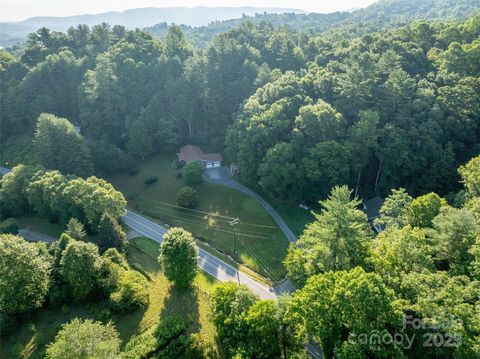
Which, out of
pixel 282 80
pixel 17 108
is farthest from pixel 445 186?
pixel 17 108

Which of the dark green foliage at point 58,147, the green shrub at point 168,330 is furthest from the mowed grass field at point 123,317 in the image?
the dark green foliage at point 58,147

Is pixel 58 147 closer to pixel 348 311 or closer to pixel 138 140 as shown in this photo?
pixel 138 140

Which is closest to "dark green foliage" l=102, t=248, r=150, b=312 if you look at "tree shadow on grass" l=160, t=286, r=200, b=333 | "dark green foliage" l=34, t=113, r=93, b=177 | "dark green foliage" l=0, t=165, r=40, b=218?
"tree shadow on grass" l=160, t=286, r=200, b=333

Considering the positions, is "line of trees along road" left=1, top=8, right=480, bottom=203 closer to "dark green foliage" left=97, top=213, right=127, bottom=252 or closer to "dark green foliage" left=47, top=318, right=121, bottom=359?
"dark green foliage" left=97, top=213, right=127, bottom=252

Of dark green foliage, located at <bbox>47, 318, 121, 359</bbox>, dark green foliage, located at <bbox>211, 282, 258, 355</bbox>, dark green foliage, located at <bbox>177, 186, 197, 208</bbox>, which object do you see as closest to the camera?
dark green foliage, located at <bbox>47, 318, 121, 359</bbox>

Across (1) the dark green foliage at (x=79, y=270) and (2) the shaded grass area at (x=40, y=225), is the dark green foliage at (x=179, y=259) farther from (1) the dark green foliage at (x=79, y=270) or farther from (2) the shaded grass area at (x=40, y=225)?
(2) the shaded grass area at (x=40, y=225)

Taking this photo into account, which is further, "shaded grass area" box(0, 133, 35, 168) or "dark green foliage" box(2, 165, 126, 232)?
"shaded grass area" box(0, 133, 35, 168)

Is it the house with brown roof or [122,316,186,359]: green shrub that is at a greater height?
[122,316,186,359]: green shrub
